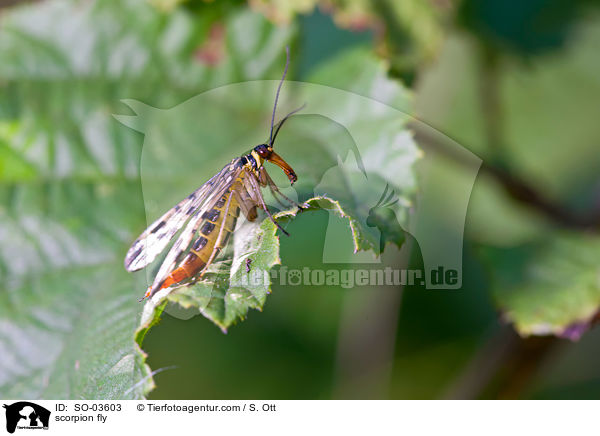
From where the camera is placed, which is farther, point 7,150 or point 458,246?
point 458,246

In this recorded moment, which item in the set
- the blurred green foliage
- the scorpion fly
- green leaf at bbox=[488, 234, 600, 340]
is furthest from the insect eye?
green leaf at bbox=[488, 234, 600, 340]

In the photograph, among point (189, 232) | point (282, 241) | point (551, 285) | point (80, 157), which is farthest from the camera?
point (80, 157)

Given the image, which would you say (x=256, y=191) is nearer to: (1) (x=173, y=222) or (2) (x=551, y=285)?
(1) (x=173, y=222)

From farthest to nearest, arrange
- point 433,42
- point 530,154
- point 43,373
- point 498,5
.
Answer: point 530,154, point 498,5, point 433,42, point 43,373

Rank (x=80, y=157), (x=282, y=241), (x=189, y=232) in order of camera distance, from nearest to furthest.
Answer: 1. (x=282, y=241)
2. (x=189, y=232)
3. (x=80, y=157)

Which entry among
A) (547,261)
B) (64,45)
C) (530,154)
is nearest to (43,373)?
(64,45)

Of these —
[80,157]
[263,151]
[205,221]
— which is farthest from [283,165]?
[80,157]

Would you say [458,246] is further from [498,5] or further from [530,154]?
[530,154]
